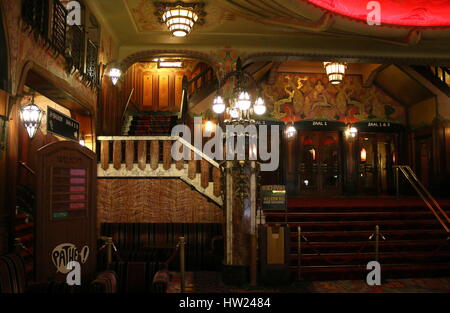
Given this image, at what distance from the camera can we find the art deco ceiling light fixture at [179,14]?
7.45 metres

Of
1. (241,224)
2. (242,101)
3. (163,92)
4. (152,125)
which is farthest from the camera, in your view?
(163,92)

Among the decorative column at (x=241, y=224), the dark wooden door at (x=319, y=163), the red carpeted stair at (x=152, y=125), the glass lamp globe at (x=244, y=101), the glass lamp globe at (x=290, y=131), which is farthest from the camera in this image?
the dark wooden door at (x=319, y=163)

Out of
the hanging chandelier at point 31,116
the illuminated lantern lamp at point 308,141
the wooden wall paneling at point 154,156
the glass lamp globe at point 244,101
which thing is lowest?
the wooden wall paneling at point 154,156

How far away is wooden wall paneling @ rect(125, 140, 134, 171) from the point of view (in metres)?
8.48

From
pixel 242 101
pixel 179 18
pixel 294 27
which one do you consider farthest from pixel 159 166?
pixel 294 27

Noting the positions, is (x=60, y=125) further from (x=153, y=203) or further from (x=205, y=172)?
(x=205, y=172)

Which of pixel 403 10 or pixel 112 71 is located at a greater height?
pixel 403 10

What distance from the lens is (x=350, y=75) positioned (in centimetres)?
1389

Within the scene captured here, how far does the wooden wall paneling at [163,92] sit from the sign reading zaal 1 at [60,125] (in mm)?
8100

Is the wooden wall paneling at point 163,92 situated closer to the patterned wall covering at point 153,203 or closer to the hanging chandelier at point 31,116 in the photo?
the patterned wall covering at point 153,203

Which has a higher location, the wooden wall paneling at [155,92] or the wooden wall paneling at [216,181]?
the wooden wall paneling at [155,92]

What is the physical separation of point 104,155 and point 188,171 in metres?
1.87

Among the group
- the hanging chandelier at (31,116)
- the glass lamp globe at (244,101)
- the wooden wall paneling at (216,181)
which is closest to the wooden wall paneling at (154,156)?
the wooden wall paneling at (216,181)

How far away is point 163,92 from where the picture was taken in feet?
48.5
